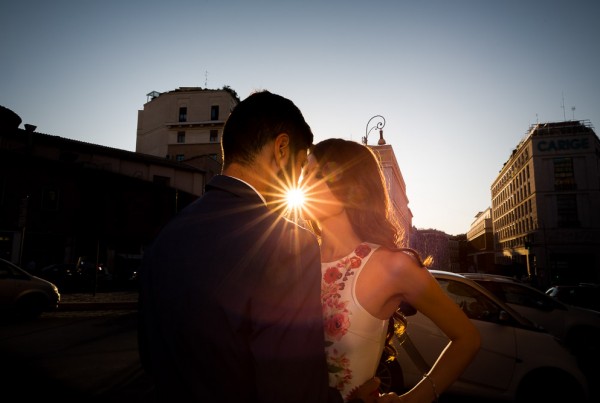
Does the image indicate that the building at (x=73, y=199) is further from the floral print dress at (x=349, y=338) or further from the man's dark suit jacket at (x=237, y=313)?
the man's dark suit jacket at (x=237, y=313)

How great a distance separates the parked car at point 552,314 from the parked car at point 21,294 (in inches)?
447

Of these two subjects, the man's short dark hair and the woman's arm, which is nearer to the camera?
the man's short dark hair

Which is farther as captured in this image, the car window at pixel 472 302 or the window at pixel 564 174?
the window at pixel 564 174

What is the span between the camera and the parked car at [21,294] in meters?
10.0

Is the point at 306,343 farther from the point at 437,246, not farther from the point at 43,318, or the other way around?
the point at 437,246

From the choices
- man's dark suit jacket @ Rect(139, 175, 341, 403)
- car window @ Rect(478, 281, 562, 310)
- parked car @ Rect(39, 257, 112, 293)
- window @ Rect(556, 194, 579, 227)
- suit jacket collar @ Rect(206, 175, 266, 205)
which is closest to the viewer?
man's dark suit jacket @ Rect(139, 175, 341, 403)

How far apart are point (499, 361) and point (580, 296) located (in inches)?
544

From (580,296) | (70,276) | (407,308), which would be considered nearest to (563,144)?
(580,296)

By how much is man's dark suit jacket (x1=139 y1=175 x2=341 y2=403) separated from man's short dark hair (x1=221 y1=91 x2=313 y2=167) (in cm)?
32

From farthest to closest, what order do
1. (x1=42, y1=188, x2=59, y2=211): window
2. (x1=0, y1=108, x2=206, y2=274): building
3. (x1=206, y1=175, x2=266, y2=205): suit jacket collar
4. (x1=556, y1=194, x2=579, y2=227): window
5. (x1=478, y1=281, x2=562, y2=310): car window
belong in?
1. (x1=556, y1=194, x2=579, y2=227): window
2. (x1=42, y1=188, x2=59, y2=211): window
3. (x1=0, y1=108, x2=206, y2=274): building
4. (x1=478, y1=281, x2=562, y2=310): car window
5. (x1=206, y1=175, x2=266, y2=205): suit jacket collar

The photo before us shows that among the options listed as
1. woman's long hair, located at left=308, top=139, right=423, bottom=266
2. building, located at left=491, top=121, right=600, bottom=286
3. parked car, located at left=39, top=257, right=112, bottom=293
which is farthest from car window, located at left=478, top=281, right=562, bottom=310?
building, located at left=491, top=121, right=600, bottom=286

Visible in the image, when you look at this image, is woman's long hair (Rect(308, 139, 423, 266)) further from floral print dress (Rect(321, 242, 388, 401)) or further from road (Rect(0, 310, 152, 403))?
road (Rect(0, 310, 152, 403))

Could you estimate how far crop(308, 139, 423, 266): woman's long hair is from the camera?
199 centimetres

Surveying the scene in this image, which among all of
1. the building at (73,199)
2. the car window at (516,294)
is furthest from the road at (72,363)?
the building at (73,199)
